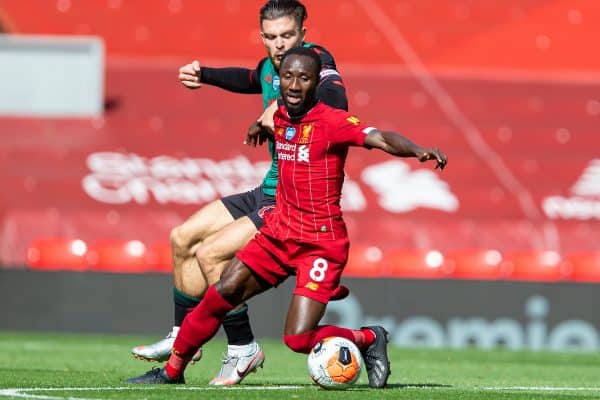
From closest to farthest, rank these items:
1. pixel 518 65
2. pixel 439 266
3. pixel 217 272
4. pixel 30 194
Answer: pixel 217 272 → pixel 439 266 → pixel 30 194 → pixel 518 65

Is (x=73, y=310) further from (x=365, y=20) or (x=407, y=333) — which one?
(x=365, y=20)

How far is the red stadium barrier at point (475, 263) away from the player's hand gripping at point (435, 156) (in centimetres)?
932

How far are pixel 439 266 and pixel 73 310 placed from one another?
404cm

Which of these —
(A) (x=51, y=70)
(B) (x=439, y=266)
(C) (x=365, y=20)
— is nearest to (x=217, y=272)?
(B) (x=439, y=266)

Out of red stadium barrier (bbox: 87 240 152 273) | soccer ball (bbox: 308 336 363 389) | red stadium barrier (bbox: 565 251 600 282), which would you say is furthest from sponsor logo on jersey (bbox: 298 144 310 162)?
red stadium barrier (bbox: 565 251 600 282)

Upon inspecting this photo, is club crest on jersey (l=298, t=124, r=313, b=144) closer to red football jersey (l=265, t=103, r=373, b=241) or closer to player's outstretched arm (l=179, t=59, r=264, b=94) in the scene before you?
red football jersey (l=265, t=103, r=373, b=241)

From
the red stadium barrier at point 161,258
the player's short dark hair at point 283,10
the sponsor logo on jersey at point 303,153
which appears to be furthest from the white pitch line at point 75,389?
the red stadium barrier at point 161,258

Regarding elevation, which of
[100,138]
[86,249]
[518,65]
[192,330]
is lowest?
[192,330]

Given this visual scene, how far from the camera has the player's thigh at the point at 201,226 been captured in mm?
7055

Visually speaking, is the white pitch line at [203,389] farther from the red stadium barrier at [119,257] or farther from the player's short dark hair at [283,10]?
the red stadium barrier at [119,257]

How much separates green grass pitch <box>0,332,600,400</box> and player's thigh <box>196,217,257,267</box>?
2.17 ft

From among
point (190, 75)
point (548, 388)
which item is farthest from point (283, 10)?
point (548, 388)

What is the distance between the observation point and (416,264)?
15.0 m

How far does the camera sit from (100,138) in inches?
667
